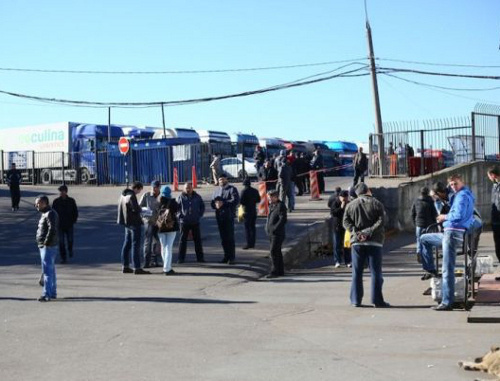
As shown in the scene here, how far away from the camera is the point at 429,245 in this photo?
13.5 m

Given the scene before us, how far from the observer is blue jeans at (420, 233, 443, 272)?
12.8m

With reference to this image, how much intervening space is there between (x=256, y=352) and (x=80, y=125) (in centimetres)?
3855

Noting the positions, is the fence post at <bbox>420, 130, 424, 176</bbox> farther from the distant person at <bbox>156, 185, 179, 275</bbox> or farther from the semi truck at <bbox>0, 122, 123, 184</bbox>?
the semi truck at <bbox>0, 122, 123, 184</bbox>

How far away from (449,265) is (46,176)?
36.3 m

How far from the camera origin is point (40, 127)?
159 feet

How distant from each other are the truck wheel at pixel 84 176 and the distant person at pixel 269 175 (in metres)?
18.2


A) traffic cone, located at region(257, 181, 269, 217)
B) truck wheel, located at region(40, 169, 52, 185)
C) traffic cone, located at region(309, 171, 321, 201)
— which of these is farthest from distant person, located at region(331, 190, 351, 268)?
truck wheel, located at region(40, 169, 52, 185)

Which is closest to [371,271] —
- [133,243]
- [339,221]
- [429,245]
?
[429,245]

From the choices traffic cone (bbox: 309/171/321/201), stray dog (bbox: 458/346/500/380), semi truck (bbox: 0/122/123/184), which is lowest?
stray dog (bbox: 458/346/500/380)

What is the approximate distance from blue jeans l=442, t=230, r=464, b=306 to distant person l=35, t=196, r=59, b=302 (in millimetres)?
6053

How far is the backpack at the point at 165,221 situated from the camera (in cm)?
1653

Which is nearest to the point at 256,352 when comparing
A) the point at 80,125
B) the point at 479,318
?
the point at 479,318

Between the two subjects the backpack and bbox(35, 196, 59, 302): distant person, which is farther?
the backpack

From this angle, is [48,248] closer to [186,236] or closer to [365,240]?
[186,236]
